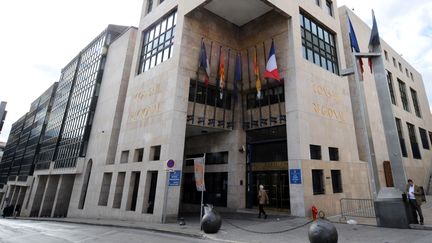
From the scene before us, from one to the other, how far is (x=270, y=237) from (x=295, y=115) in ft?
34.2

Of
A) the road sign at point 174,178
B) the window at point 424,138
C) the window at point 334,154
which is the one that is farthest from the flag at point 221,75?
the window at point 424,138

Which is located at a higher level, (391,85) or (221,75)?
(391,85)

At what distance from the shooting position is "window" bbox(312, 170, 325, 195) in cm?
1811

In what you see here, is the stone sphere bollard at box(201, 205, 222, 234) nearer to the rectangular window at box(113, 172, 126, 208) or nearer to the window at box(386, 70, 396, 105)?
Result: the rectangular window at box(113, 172, 126, 208)

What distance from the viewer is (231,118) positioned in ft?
75.8

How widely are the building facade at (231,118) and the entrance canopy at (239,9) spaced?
0.10 meters

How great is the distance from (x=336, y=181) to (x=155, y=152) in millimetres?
14465

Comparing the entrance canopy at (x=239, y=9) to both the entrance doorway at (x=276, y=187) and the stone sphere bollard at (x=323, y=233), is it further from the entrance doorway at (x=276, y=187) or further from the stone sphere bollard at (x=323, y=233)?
the stone sphere bollard at (x=323, y=233)

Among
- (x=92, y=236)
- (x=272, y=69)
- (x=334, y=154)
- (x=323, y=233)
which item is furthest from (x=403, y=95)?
(x=92, y=236)

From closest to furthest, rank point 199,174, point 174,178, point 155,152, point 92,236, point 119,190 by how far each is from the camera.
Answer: point 92,236
point 199,174
point 174,178
point 155,152
point 119,190

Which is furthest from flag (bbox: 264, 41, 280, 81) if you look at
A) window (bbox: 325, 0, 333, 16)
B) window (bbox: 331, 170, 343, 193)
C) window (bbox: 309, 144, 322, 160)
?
window (bbox: 325, 0, 333, 16)

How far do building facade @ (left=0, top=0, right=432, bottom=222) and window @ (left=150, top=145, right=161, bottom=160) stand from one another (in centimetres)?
9

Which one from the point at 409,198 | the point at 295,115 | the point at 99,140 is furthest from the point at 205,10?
the point at 409,198

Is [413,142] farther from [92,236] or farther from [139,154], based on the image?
[92,236]
